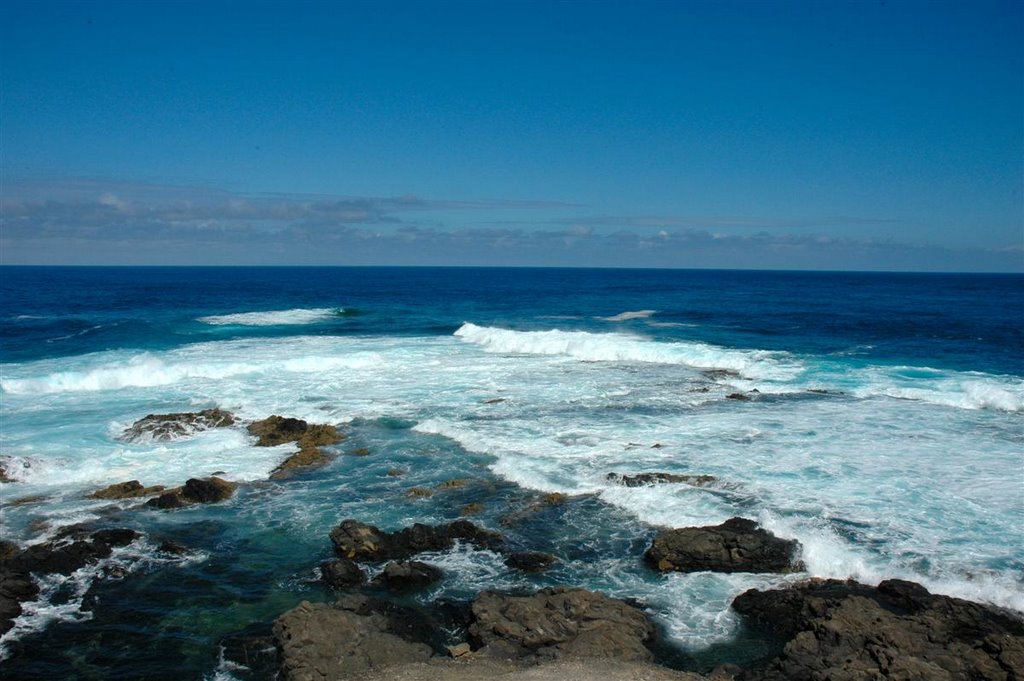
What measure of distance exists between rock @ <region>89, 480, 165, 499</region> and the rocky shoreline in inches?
92.1

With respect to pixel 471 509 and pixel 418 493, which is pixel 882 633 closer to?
pixel 471 509

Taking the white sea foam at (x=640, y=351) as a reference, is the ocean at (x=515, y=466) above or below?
below

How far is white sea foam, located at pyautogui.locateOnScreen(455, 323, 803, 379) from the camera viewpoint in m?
33.1

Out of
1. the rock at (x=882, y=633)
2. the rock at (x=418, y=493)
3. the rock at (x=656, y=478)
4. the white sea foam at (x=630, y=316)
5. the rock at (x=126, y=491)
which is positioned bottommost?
the rock at (x=126, y=491)

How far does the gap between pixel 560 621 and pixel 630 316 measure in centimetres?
4773

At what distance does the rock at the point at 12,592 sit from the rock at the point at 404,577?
5.63m

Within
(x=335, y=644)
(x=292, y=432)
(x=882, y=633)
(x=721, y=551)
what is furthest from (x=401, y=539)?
(x=292, y=432)

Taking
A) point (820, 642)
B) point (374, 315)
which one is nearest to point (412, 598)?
point (820, 642)

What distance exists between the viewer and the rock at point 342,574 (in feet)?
40.6

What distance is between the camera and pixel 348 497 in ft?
54.4

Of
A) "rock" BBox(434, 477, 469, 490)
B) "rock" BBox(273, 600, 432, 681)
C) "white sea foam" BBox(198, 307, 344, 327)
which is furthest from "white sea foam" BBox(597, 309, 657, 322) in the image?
"rock" BBox(273, 600, 432, 681)

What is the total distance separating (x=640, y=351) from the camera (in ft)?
122

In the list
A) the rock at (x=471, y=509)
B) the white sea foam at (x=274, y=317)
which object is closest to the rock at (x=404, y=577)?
the rock at (x=471, y=509)

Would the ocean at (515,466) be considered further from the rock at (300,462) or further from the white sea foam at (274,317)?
the white sea foam at (274,317)
